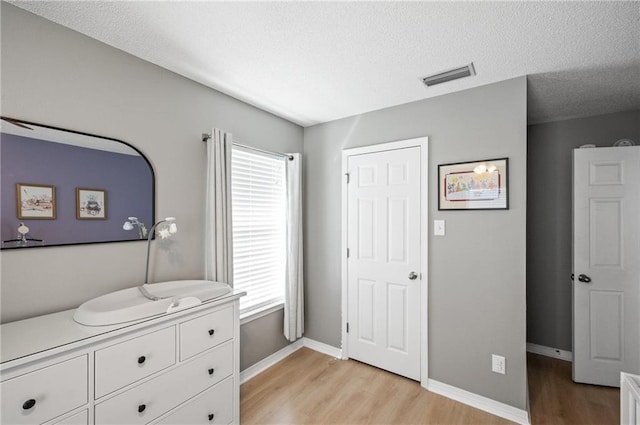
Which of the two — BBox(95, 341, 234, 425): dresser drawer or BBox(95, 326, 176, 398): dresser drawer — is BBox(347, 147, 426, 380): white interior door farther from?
BBox(95, 326, 176, 398): dresser drawer

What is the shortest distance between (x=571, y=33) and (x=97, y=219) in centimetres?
299

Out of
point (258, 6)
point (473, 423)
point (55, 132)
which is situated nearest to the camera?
point (258, 6)

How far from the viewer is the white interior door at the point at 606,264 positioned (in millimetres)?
2498

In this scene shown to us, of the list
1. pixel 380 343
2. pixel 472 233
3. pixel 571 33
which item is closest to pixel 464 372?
pixel 380 343

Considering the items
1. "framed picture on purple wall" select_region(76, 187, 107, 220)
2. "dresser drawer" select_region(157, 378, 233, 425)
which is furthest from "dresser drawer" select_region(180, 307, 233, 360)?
"framed picture on purple wall" select_region(76, 187, 107, 220)

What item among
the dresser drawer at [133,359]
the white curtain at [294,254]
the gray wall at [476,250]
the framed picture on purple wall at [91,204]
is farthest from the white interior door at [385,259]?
the framed picture on purple wall at [91,204]

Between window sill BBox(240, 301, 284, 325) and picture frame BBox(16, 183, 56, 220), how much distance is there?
1.62m

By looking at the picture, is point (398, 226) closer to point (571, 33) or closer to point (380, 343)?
point (380, 343)

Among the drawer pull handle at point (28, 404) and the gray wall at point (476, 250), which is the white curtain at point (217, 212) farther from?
the gray wall at point (476, 250)

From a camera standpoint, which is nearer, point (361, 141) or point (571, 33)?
point (571, 33)

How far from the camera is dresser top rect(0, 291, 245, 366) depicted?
45.6 inches

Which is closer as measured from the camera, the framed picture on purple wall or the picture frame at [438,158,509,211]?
the framed picture on purple wall

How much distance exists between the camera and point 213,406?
1816mm

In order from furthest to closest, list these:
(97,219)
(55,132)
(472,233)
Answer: (472,233) → (97,219) → (55,132)
